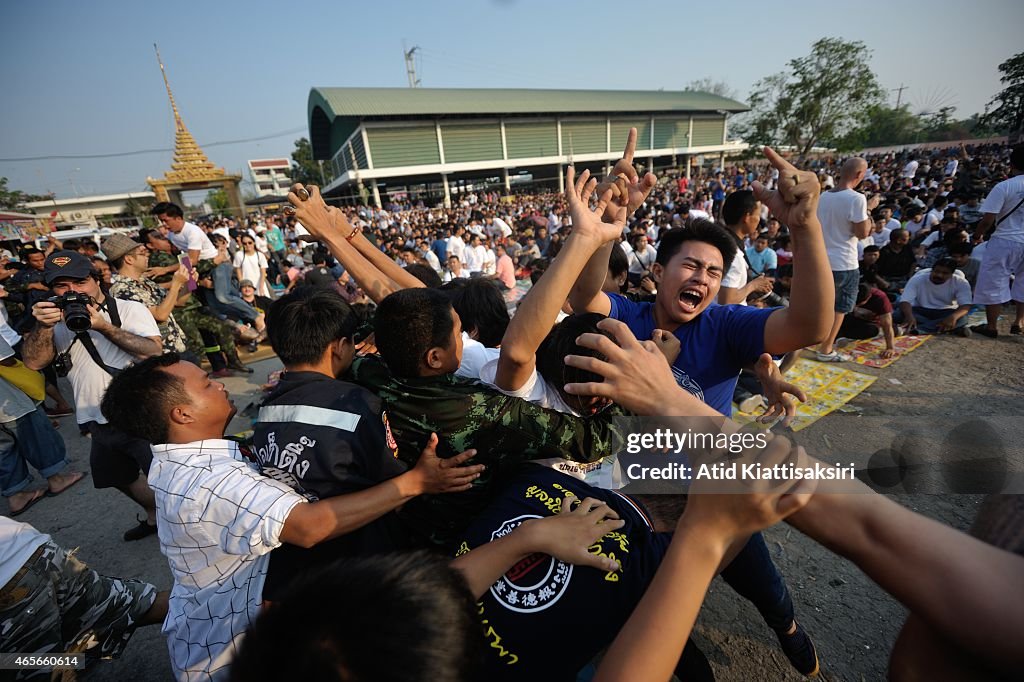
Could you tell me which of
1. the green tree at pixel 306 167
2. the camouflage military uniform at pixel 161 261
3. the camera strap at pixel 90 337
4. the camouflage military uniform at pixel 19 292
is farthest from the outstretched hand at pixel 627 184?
the green tree at pixel 306 167

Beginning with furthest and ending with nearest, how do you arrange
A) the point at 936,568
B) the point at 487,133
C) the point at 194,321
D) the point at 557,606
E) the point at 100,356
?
1. the point at 487,133
2. the point at 194,321
3. the point at 100,356
4. the point at 557,606
5. the point at 936,568

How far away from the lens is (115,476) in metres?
2.54

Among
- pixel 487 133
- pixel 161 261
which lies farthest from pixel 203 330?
pixel 487 133

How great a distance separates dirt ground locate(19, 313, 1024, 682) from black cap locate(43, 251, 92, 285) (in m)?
1.80

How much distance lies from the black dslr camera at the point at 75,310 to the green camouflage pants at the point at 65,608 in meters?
1.27

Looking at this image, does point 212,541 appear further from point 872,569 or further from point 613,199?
point 613,199

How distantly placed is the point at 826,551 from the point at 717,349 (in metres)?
1.60

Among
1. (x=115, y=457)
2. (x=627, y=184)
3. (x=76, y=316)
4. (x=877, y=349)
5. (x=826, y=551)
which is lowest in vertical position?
(x=826, y=551)

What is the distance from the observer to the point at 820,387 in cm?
419

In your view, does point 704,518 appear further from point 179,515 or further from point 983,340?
point 983,340

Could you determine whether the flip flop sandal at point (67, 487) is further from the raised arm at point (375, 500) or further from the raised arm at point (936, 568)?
the raised arm at point (936, 568)

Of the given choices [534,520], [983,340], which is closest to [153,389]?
[534,520]

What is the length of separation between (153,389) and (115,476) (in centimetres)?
180

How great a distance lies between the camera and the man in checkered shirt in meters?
1.20
